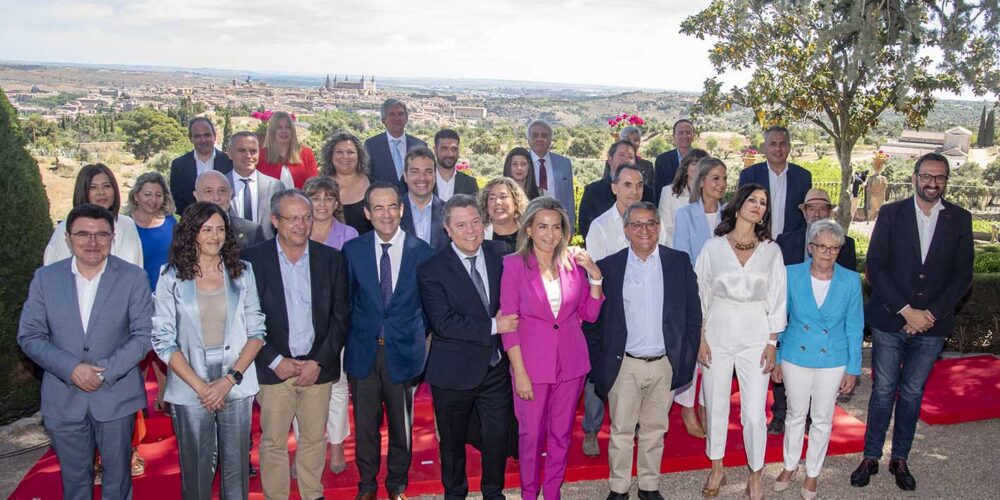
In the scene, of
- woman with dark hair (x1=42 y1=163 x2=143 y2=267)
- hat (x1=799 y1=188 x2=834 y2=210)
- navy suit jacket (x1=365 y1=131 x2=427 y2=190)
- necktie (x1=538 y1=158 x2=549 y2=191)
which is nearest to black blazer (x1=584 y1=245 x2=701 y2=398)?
hat (x1=799 y1=188 x2=834 y2=210)

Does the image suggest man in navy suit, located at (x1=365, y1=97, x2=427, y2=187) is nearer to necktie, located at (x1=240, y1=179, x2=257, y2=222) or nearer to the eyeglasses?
necktie, located at (x1=240, y1=179, x2=257, y2=222)

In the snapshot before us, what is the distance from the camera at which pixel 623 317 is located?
15.0 ft

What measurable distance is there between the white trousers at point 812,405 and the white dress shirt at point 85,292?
4286 millimetres

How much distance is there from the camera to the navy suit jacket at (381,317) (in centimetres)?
446

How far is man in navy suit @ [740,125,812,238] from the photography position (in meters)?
6.34

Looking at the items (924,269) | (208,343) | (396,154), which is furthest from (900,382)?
(396,154)

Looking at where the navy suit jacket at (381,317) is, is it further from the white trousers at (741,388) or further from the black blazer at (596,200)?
the black blazer at (596,200)

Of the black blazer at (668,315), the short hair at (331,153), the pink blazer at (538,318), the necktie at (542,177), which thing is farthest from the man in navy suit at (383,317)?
the necktie at (542,177)

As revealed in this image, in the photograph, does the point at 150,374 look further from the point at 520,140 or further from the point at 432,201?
the point at 520,140

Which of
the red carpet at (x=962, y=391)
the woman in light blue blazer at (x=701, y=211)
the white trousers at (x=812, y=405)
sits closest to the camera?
the white trousers at (x=812, y=405)

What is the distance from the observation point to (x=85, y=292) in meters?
4.08

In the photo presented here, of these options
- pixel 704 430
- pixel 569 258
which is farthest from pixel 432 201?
pixel 704 430

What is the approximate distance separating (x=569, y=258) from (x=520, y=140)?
22.1m

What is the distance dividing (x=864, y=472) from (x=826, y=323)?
131cm
